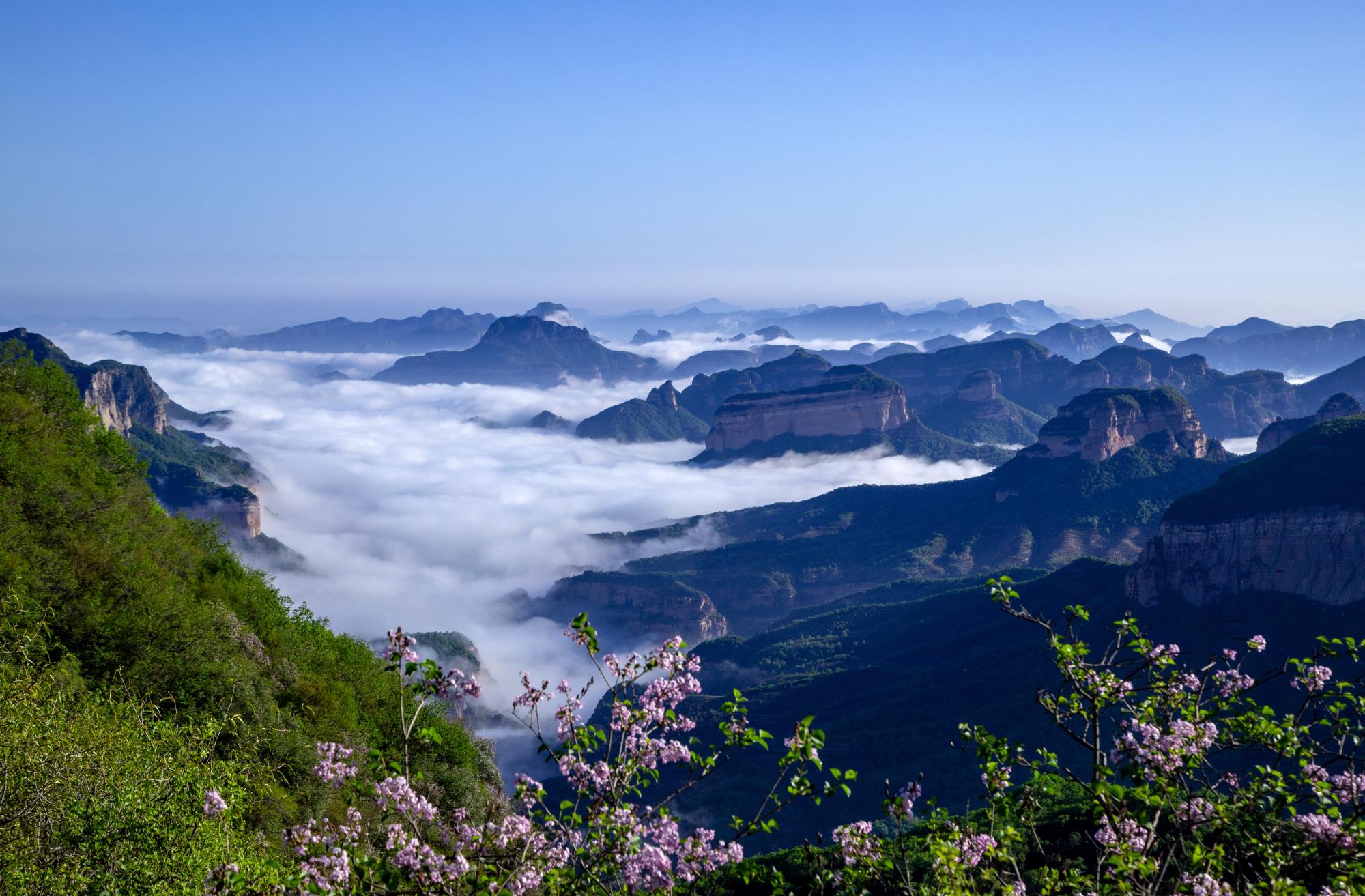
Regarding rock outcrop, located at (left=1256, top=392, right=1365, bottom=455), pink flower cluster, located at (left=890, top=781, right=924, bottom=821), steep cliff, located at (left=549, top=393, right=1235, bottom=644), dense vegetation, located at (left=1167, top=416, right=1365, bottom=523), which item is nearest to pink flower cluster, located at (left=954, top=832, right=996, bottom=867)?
pink flower cluster, located at (left=890, top=781, right=924, bottom=821)

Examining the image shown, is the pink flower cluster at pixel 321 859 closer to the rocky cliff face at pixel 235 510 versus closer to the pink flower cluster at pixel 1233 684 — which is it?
the pink flower cluster at pixel 1233 684

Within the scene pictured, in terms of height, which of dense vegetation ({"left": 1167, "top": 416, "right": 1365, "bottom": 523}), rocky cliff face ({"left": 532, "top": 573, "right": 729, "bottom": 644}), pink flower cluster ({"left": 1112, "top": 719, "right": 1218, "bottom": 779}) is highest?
pink flower cluster ({"left": 1112, "top": 719, "right": 1218, "bottom": 779})

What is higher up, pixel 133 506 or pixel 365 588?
pixel 133 506

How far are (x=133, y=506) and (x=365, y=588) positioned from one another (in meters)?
165

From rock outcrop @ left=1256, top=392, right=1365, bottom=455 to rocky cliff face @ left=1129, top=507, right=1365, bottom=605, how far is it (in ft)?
194

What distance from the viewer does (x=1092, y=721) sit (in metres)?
11.9

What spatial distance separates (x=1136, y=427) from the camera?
178 m

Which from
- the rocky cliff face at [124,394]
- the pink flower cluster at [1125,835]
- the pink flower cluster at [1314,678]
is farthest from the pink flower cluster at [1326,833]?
the rocky cliff face at [124,394]

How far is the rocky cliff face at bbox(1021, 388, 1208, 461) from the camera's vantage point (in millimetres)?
175250

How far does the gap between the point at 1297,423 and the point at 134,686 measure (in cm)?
17190

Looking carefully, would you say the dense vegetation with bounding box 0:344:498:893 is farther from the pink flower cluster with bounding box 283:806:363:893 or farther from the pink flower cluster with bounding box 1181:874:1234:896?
the pink flower cluster with bounding box 1181:874:1234:896

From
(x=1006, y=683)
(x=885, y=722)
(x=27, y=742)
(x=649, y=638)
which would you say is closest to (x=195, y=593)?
(x=27, y=742)

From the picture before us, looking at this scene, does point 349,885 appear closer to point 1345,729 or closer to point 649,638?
point 1345,729

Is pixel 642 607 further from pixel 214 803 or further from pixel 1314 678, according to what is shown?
pixel 214 803
